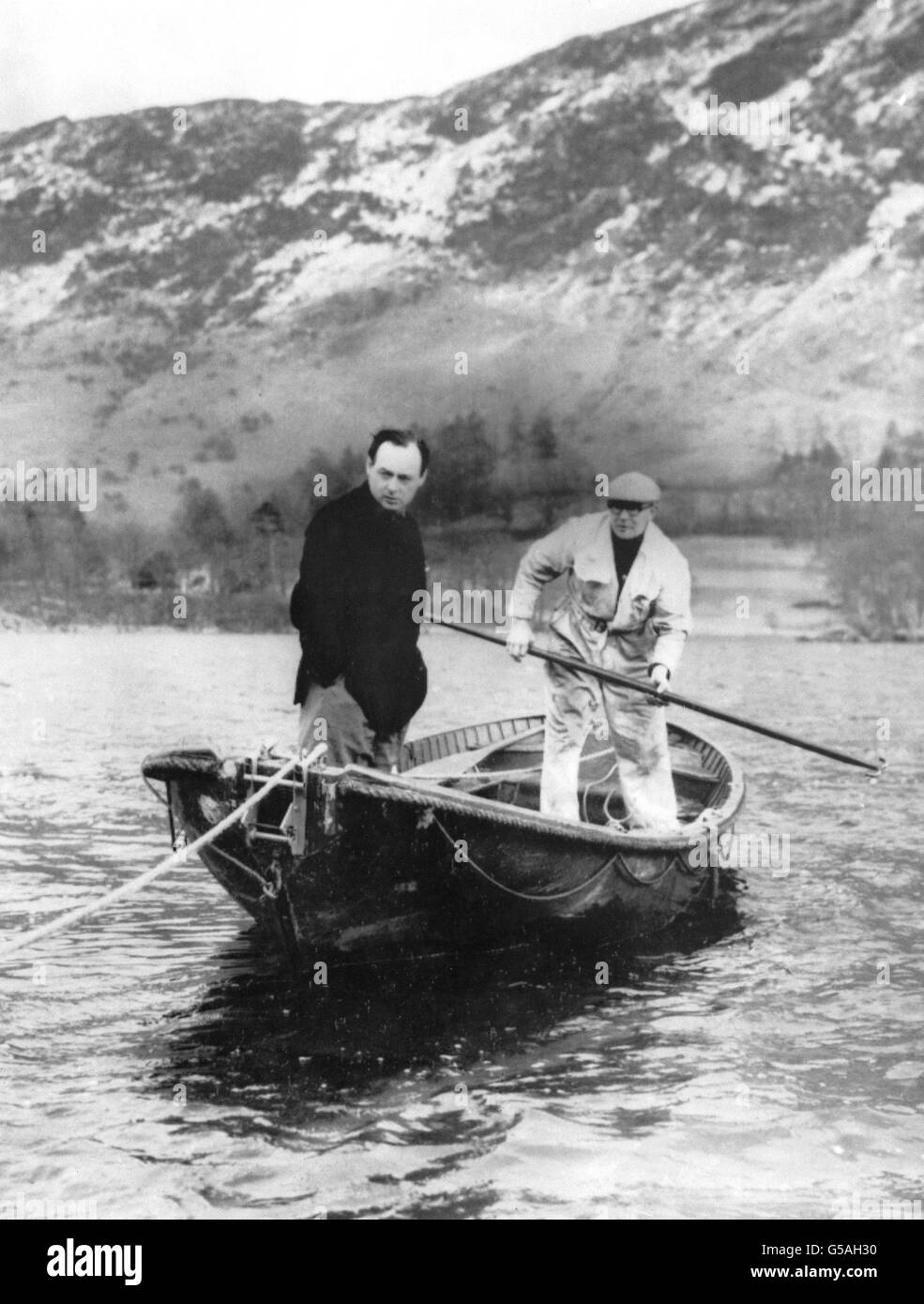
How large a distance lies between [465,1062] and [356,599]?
1.74 metres

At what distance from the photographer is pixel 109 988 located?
17.0 ft

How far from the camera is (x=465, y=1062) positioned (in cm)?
449

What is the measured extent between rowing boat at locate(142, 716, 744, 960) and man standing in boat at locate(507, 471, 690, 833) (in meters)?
0.45

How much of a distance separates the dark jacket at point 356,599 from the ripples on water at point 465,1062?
574 millimetres

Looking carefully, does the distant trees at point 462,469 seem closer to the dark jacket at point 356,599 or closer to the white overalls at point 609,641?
the white overalls at point 609,641

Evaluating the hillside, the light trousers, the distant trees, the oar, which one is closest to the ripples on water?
the light trousers

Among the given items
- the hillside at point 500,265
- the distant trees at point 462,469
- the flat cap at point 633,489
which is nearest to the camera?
the flat cap at point 633,489

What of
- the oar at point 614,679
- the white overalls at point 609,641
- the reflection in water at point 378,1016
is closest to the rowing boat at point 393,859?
the reflection in water at point 378,1016

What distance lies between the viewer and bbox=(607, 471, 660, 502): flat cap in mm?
5309

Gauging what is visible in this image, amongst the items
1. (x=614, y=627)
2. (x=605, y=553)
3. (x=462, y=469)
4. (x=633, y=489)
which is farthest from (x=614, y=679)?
(x=462, y=469)

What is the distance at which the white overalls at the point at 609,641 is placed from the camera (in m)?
5.50

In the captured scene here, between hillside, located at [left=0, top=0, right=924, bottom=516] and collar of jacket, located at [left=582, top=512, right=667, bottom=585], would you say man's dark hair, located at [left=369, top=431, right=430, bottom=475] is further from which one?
hillside, located at [left=0, top=0, right=924, bottom=516]
